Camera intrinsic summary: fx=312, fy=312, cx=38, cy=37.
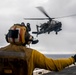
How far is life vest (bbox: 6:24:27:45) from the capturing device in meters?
5.06

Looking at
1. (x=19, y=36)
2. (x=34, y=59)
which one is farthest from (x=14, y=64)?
(x=19, y=36)

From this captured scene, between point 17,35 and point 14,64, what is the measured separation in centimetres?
47

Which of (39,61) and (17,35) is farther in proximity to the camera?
(17,35)

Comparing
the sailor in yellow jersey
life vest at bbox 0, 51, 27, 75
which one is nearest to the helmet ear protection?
the sailor in yellow jersey

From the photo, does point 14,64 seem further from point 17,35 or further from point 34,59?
point 17,35

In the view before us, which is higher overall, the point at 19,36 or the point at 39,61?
the point at 19,36

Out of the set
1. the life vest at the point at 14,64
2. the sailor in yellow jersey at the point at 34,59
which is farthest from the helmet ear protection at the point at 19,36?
the life vest at the point at 14,64

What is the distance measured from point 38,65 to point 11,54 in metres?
0.48

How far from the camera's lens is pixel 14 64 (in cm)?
505

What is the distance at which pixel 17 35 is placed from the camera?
5.08 m

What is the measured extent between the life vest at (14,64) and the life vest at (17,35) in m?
0.18

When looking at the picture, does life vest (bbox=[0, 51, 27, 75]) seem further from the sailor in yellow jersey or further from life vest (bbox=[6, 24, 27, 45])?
life vest (bbox=[6, 24, 27, 45])

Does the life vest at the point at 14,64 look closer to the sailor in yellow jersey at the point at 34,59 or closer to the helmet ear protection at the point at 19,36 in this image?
the sailor in yellow jersey at the point at 34,59

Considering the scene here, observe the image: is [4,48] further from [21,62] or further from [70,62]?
[70,62]
